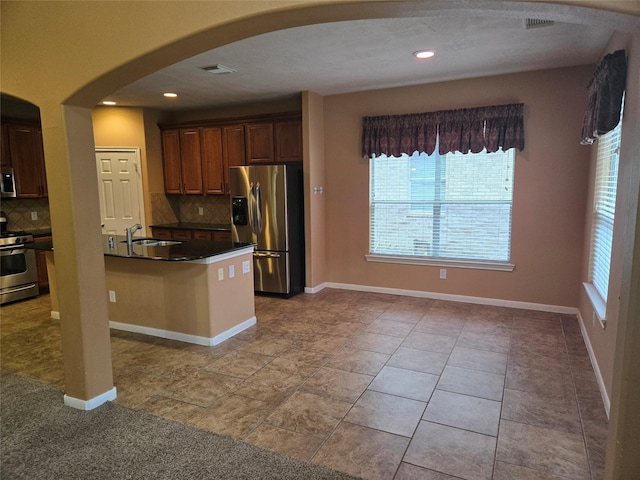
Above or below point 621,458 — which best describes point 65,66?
above

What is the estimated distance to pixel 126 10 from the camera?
83.0 inches

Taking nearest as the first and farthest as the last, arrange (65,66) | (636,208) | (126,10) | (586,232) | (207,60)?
(636,208) < (126,10) < (65,66) < (207,60) < (586,232)

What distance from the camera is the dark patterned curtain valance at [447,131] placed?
4406mm

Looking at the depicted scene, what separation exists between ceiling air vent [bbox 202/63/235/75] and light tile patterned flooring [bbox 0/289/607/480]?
2638mm

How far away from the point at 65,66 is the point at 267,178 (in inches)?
116

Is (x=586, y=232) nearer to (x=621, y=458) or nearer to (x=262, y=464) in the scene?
(x=621, y=458)

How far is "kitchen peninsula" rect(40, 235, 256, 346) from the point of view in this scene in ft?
12.1

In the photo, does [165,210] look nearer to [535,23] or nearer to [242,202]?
[242,202]

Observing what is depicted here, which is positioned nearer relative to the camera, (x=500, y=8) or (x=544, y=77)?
(x=500, y=8)

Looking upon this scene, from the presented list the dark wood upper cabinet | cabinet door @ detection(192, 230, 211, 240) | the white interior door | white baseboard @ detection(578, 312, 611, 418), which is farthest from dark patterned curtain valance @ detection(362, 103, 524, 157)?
the white interior door

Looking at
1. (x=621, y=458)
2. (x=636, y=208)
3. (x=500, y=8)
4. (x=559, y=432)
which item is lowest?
(x=559, y=432)

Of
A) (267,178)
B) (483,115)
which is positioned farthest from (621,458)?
(267,178)

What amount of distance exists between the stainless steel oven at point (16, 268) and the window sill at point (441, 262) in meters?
4.43

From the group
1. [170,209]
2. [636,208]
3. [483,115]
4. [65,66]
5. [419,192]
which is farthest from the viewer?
[170,209]
